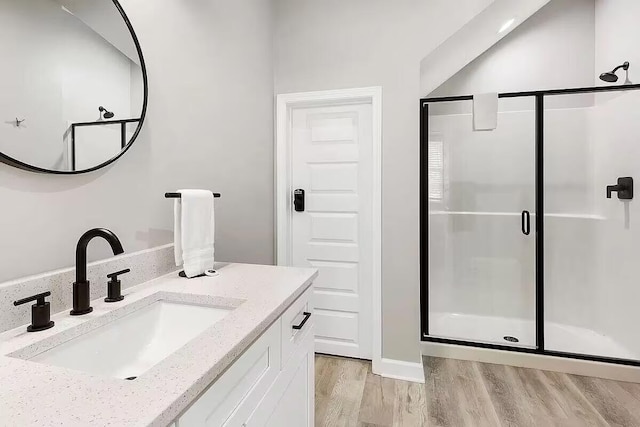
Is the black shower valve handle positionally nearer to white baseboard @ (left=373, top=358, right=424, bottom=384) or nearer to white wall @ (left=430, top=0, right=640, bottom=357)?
white wall @ (left=430, top=0, right=640, bottom=357)

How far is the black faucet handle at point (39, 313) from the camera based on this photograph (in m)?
0.83

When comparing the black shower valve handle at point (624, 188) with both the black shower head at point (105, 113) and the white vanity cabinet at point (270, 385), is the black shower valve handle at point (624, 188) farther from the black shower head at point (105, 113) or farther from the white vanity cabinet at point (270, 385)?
the black shower head at point (105, 113)

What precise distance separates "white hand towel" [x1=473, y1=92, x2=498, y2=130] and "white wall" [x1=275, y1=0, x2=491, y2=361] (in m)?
0.51

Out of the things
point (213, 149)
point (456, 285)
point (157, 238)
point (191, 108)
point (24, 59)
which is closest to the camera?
point (24, 59)

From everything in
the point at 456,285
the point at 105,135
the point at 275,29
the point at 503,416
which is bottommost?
the point at 503,416

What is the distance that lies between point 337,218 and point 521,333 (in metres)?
1.70

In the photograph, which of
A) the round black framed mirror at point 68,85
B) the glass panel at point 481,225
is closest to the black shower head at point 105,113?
the round black framed mirror at point 68,85

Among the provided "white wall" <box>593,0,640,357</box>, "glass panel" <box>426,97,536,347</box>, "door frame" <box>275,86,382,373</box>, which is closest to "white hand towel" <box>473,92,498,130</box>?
"glass panel" <box>426,97,536,347</box>

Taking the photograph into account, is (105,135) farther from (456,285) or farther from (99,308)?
(456,285)

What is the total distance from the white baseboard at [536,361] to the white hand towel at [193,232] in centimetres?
193

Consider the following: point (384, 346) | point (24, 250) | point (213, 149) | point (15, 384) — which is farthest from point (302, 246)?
point (15, 384)

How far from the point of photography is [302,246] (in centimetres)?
265

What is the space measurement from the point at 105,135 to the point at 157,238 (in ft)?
1.47

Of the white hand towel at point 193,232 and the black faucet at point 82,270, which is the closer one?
the black faucet at point 82,270
